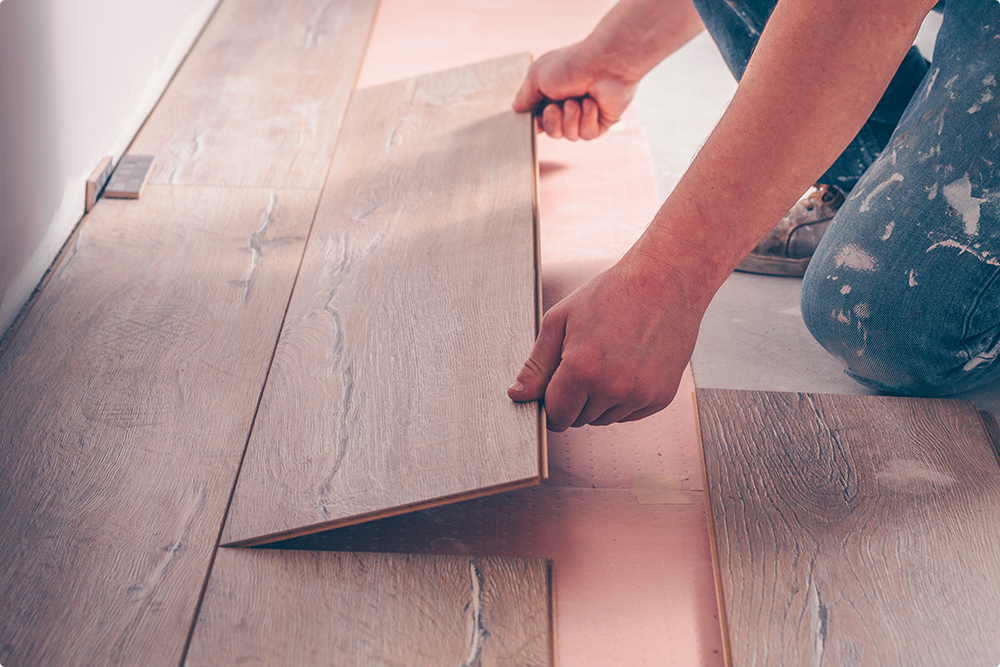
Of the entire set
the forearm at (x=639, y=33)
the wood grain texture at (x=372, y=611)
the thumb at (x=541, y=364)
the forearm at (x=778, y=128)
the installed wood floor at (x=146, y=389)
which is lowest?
the installed wood floor at (x=146, y=389)

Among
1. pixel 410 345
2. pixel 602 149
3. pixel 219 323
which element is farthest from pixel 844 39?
pixel 602 149

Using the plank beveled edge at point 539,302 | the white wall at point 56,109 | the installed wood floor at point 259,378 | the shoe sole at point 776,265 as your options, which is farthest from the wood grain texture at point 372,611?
the shoe sole at point 776,265

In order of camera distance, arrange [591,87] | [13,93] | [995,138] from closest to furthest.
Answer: [995,138], [13,93], [591,87]

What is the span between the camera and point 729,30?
1.69m

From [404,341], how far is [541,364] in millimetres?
283

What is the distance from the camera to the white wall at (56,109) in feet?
4.90

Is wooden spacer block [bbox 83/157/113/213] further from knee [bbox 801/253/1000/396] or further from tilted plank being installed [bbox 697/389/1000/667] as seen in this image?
knee [bbox 801/253/1000/396]

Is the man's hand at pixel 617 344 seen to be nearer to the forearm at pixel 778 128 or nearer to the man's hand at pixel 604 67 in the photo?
the forearm at pixel 778 128

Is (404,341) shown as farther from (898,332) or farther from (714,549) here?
(898,332)

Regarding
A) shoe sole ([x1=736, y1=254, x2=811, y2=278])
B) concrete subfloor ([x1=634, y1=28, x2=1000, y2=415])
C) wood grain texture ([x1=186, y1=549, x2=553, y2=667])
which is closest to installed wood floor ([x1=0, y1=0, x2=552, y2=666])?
wood grain texture ([x1=186, y1=549, x2=553, y2=667])

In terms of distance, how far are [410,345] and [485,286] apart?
0.19m

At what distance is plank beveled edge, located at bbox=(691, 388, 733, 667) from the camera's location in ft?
3.38

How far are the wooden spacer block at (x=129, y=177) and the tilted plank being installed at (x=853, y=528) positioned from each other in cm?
136

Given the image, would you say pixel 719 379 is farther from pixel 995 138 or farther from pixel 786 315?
pixel 995 138
